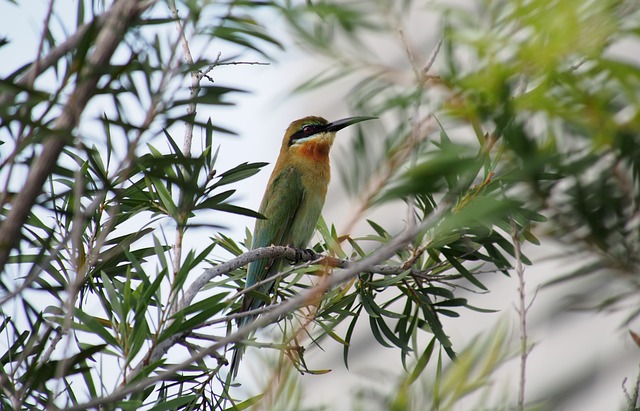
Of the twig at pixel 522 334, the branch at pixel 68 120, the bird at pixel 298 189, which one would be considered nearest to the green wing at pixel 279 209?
the bird at pixel 298 189

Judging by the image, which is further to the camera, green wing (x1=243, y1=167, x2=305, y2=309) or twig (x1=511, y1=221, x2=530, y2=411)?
green wing (x1=243, y1=167, x2=305, y2=309)

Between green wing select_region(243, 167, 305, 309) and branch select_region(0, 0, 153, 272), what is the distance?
2.20 m

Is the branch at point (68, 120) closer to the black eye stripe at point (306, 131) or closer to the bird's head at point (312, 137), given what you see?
the bird's head at point (312, 137)

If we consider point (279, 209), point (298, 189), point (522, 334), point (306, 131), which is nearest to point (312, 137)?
point (306, 131)

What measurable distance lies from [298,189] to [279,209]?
124 millimetres

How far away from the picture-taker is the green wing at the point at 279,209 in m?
2.90

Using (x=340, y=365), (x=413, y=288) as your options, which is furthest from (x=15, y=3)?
(x=340, y=365)

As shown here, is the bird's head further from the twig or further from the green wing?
the twig

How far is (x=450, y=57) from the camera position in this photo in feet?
1.57

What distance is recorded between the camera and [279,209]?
9.74 ft

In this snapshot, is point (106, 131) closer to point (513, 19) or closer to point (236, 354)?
point (513, 19)

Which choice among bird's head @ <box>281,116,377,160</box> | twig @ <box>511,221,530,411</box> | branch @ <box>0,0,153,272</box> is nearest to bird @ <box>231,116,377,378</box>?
bird's head @ <box>281,116,377,160</box>

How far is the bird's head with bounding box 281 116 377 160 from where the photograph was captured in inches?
126

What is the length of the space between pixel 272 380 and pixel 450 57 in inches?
11.1
